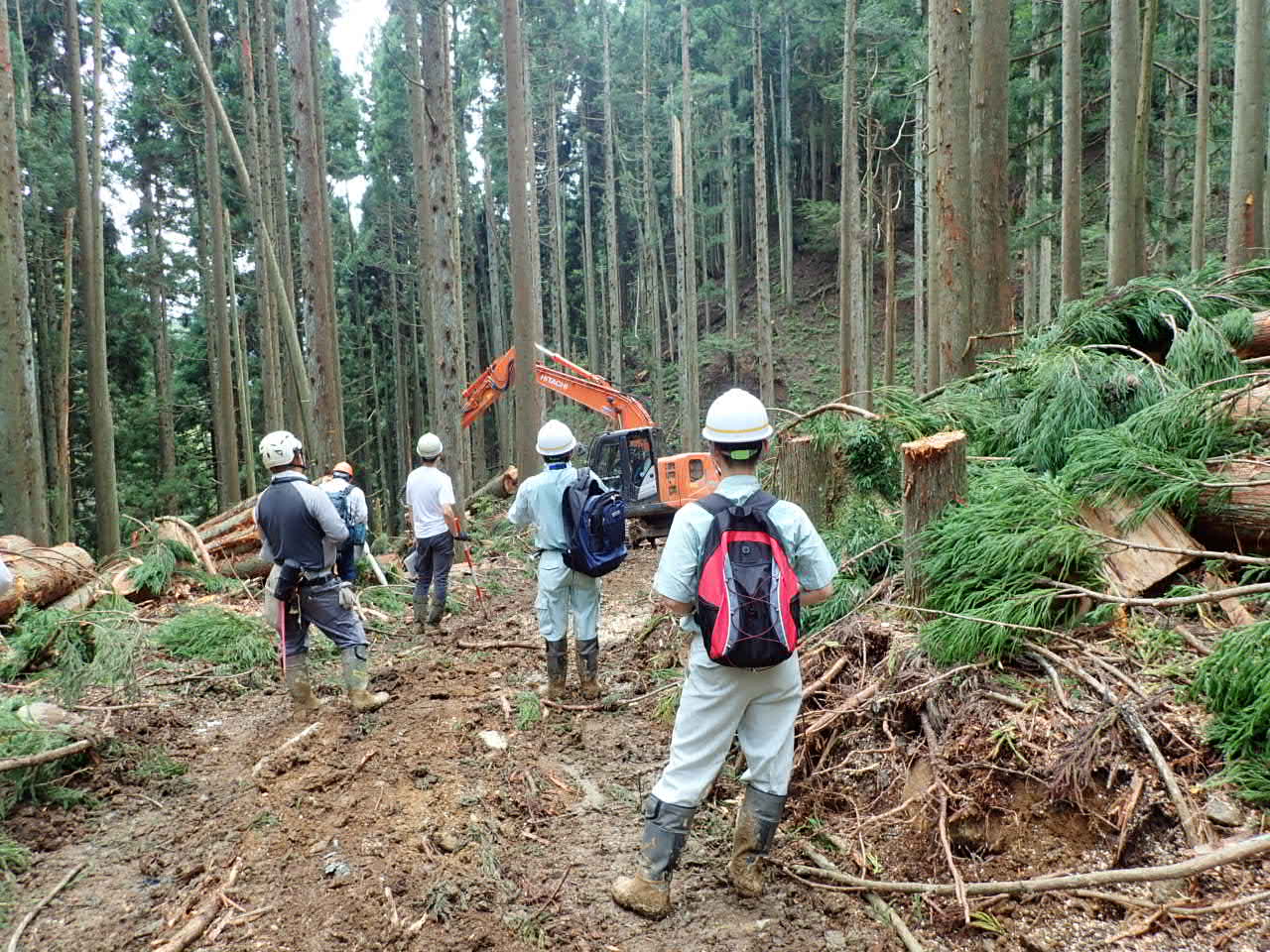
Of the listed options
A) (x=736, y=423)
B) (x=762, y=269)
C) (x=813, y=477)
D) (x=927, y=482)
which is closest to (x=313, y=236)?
(x=813, y=477)

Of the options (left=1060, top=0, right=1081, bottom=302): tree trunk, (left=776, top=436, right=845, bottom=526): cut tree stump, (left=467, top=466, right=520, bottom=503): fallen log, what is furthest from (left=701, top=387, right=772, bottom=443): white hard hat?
(left=467, top=466, right=520, bottom=503): fallen log

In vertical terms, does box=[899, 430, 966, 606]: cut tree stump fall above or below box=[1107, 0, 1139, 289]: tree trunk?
below

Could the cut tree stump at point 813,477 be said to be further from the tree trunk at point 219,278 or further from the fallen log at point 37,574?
the tree trunk at point 219,278

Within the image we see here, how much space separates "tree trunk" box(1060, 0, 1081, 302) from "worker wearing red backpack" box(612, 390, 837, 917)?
30.3ft

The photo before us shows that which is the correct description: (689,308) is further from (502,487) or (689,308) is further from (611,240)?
(502,487)

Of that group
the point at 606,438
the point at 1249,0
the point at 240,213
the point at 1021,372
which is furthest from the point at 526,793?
the point at 240,213

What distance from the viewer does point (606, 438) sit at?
1324 centimetres

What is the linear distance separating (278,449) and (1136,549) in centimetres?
506

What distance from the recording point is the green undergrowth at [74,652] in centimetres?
493

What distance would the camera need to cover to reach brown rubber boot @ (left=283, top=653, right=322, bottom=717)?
5.50m

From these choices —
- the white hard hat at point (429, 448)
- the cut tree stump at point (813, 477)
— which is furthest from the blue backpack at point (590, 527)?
the white hard hat at point (429, 448)

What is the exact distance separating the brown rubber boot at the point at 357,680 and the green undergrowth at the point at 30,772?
64.7 inches

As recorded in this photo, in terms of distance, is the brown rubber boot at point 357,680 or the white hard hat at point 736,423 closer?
the white hard hat at point 736,423

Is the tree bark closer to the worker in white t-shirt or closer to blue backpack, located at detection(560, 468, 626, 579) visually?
the worker in white t-shirt
